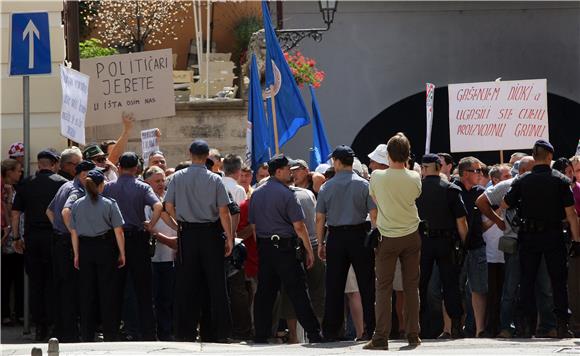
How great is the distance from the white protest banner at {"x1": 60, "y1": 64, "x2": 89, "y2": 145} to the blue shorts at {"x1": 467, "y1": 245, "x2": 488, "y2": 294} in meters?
4.04

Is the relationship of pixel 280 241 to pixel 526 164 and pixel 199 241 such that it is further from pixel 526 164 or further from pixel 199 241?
pixel 526 164

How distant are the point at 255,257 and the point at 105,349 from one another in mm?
2393

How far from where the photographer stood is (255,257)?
13.7 metres

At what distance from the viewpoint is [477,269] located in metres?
13.5

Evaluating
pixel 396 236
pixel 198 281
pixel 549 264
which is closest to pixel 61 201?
pixel 198 281

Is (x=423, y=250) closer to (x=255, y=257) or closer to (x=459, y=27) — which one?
(x=255, y=257)

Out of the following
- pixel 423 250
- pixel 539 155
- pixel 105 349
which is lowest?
pixel 105 349

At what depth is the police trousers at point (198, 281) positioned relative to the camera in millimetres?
12570

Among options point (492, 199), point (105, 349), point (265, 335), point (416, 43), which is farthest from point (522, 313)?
point (416, 43)

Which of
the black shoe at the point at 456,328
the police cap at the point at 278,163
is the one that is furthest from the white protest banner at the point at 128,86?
the black shoe at the point at 456,328

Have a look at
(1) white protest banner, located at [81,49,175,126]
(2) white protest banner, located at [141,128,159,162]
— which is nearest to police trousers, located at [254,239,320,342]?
(2) white protest banner, located at [141,128,159,162]

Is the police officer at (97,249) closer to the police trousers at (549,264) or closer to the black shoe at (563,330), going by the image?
the police trousers at (549,264)

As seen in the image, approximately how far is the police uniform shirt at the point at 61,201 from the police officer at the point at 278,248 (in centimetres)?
168

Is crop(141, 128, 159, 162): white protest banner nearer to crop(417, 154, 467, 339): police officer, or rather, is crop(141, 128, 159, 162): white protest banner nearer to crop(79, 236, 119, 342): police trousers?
crop(79, 236, 119, 342): police trousers
